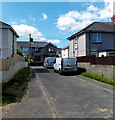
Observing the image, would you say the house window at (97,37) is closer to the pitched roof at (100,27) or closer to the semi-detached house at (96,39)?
the semi-detached house at (96,39)

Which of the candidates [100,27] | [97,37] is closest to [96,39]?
[97,37]

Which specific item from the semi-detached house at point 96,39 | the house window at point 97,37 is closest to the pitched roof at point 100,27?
the semi-detached house at point 96,39

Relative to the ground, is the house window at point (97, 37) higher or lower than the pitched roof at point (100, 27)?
lower

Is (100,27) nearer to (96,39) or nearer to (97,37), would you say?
(97,37)

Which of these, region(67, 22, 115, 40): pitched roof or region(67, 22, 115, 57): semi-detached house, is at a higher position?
region(67, 22, 115, 40): pitched roof

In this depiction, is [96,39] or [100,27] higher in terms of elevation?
[100,27]

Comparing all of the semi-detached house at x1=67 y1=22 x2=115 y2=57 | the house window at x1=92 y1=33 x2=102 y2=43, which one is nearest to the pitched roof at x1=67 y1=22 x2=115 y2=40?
the semi-detached house at x1=67 y1=22 x2=115 y2=57

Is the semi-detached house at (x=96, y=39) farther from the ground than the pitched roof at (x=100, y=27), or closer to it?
closer to it

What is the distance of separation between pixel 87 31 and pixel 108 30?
3.59m

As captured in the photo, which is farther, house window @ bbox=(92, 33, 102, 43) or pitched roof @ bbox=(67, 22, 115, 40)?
house window @ bbox=(92, 33, 102, 43)

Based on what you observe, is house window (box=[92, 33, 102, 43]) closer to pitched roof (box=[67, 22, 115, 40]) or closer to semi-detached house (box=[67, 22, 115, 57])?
semi-detached house (box=[67, 22, 115, 57])

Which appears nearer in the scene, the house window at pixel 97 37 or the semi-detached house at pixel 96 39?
the semi-detached house at pixel 96 39

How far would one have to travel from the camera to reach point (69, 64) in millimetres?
17250

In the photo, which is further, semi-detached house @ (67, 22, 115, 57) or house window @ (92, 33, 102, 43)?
house window @ (92, 33, 102, 43)
